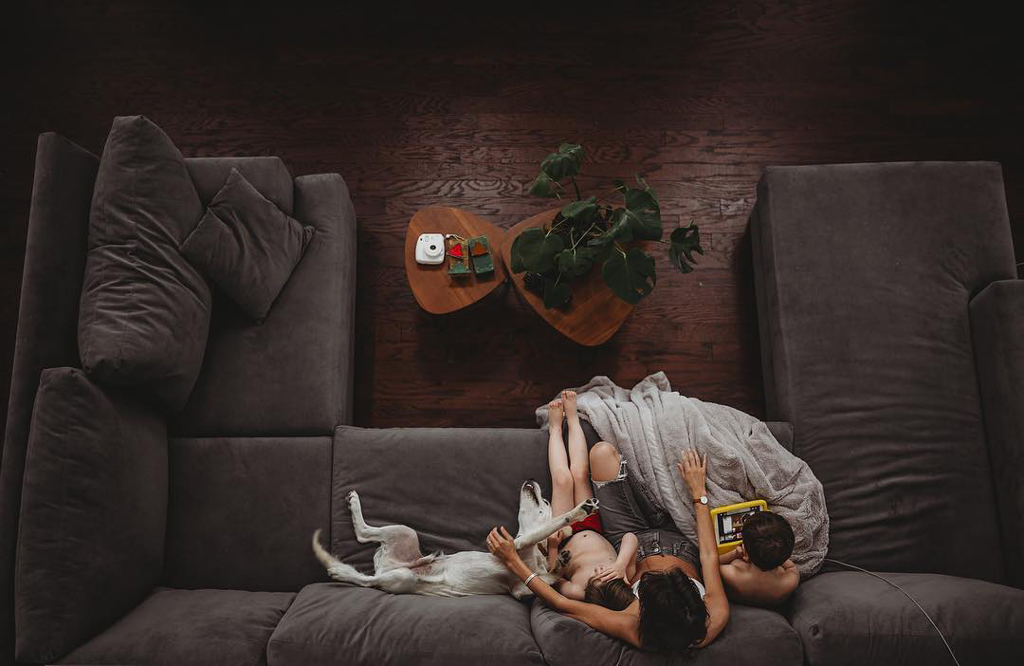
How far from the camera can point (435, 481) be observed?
266 cm

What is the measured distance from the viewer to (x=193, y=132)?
3418 millimetres

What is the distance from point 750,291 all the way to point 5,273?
3767 millimetres

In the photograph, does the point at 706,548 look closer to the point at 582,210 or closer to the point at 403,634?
the point at 403,634

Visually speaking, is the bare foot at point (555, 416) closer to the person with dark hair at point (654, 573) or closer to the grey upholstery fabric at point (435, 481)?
the grey upholstery fabric at point (435, 481)

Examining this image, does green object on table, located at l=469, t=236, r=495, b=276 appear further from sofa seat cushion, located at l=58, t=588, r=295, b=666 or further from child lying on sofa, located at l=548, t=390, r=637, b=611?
sofa seat cushion, located at l=58, t=588, r=295, b=666

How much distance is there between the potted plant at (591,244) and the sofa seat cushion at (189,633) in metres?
1.66

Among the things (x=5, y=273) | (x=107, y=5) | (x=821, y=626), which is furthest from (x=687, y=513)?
(x=107, y=5)

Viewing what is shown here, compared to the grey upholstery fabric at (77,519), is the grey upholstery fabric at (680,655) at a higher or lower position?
lower

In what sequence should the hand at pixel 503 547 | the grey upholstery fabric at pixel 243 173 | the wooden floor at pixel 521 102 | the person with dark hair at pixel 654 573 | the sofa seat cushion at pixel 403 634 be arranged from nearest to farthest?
the person with dark hair at pixel 654 573 < the sofa seat cushion at pixel 403 634 < the hand at pixel 503 547 < the grey upholstery fabric at pixel 243 173 < the wooden floor at pixel 521 102

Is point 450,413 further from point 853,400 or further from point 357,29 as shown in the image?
point 357,29

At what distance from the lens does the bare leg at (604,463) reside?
8.68 feet

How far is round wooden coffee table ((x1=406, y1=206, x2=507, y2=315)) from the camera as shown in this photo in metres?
2.90

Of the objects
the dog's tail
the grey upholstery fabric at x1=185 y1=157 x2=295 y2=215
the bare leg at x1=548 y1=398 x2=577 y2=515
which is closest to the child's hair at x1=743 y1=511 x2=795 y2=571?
the bare leg at x1=548 y1=398 x2=577 y2=515

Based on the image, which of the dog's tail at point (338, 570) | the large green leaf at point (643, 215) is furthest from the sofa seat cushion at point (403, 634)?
the large green leaf at point (643, 215)
